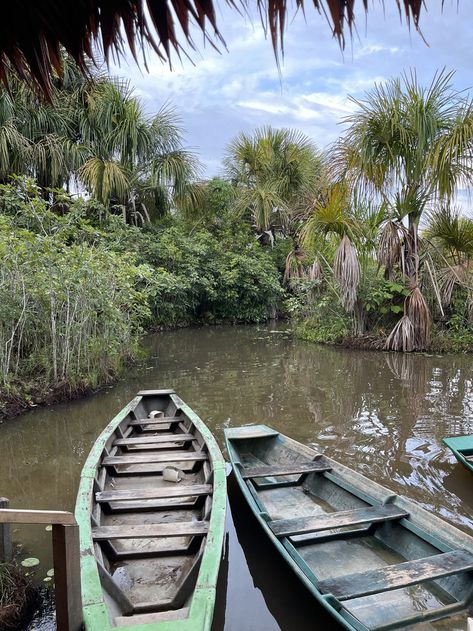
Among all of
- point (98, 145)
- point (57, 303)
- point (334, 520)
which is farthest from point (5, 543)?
point (98, 145)

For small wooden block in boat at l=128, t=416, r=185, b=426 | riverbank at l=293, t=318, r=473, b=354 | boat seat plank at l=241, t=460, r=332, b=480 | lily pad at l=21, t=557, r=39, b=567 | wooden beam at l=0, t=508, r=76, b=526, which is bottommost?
lily pad at l=21, t=557, r=39, b=567

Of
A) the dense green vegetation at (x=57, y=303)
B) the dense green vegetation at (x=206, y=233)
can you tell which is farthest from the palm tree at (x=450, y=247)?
the dense green vegetation at (x=57, y=303)

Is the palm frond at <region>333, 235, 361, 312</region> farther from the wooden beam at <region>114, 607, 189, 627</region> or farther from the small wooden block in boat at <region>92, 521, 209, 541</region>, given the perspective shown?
the wooden beam at <region>114, 607, 189, 627</region>

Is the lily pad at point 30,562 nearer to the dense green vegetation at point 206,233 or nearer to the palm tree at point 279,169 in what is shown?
the dense green vegetation at point 206,233

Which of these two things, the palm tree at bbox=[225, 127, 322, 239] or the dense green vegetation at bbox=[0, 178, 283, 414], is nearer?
the dense green vegetation at bbox=[0, 178, 283, 414]

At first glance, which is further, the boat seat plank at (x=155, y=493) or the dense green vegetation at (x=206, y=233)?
the dense green vegetation at (x=206, y=233)

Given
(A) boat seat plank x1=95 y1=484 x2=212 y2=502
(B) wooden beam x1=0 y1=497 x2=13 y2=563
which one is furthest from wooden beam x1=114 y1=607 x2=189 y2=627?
(A) boat seat plank x1=95 y1=484 x2=212 y2=502

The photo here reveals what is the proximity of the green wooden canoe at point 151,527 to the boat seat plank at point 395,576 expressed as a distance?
0.66m

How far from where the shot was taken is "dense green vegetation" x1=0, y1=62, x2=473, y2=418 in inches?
279

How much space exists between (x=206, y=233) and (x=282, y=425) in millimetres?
11847

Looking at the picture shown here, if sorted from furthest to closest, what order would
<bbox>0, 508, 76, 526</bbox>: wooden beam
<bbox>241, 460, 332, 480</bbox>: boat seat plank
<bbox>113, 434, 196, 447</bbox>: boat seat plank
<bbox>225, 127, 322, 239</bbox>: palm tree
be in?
<bbox>225, 127, 322, 239</bbox>: palm tree
<bbox>113, 434, 196, 447</bbox>: boat seat plank
<bbox>241, 460, 332, 480</bbox>: boat seat plank
<bbox>0, 508, 76, 526</bbox>: wooden beam

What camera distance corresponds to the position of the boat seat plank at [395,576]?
254 centimetres

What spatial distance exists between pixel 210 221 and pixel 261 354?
8549mm

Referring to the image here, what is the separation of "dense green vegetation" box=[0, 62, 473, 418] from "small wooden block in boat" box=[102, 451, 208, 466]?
2881 mm
